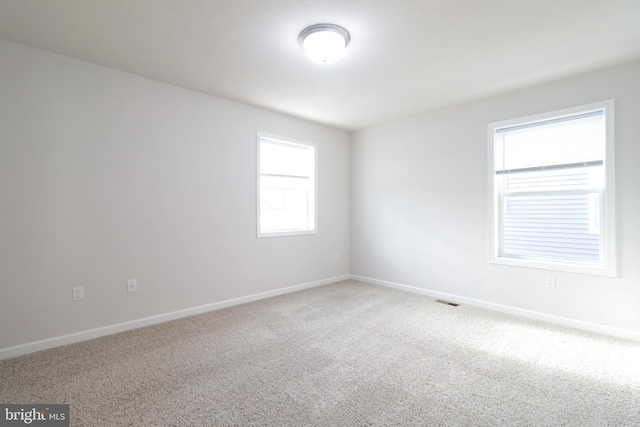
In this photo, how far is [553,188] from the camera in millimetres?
3334

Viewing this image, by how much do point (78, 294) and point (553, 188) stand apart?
190 inches

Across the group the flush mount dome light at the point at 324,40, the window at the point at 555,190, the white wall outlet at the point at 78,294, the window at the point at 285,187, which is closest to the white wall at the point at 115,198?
the white wall outlet at the point at 78,294

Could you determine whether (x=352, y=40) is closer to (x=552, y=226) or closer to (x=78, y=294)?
(x=552, y=226)

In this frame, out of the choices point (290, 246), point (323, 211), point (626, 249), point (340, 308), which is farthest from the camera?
point (323, 211)

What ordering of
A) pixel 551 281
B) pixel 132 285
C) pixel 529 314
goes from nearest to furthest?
pixel 132 285, pixel 551 281, pixel 529 314

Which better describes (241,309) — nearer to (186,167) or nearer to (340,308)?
(340,308)

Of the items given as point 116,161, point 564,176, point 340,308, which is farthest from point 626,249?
point 116,161

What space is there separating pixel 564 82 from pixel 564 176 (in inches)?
38.0

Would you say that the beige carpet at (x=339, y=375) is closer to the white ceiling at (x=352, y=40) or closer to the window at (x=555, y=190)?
the window at (x=555, y=190)

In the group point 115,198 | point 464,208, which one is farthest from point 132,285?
point 464,208

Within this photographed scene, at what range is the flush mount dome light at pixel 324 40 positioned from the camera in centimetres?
229

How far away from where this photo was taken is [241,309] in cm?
367

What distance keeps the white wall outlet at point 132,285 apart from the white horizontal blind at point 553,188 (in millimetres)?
4072

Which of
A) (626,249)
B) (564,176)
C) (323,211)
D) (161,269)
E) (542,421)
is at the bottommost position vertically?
(542,421)
